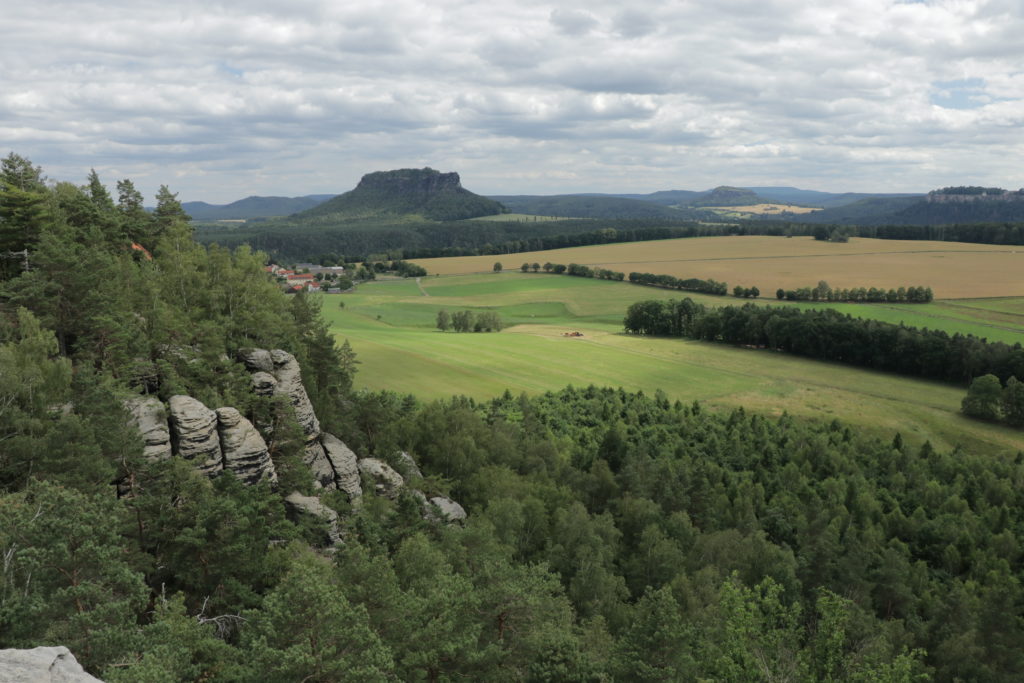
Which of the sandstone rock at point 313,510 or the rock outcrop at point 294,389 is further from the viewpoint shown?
the rock outcrop at point 294,389

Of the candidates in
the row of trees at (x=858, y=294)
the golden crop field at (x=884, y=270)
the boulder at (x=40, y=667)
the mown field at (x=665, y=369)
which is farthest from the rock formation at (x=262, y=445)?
the golden crop field at (x=884, y=270)

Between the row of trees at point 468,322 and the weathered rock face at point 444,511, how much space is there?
8950cm

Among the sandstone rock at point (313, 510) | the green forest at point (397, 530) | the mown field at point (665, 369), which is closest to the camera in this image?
the green forest at point (397, 530)

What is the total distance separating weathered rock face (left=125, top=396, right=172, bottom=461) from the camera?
85.4 ft

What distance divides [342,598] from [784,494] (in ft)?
163

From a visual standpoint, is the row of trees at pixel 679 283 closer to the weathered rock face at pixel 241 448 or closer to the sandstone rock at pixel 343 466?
the sandstone rock at pixel 343 466

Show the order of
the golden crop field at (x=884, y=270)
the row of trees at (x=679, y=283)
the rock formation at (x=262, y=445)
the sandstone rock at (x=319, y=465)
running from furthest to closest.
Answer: the row of trees at (x=679, y=283) < the golden crop field at (x=884, y=270) < the sandstone rock at (x=319, y=465) < the rock formation at (x=262, y=445)

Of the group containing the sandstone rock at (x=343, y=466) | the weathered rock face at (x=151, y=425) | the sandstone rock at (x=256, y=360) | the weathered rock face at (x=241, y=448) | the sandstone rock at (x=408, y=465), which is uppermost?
the sandstone rock at (x=256, y=360)

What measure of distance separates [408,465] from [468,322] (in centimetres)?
8818

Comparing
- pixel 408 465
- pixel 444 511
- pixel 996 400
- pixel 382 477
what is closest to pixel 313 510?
pixel 382 477

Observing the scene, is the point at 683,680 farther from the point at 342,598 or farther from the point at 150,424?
the point at 150,424

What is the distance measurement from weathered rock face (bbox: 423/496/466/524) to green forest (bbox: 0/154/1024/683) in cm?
122

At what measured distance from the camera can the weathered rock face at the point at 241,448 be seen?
29.1 meters

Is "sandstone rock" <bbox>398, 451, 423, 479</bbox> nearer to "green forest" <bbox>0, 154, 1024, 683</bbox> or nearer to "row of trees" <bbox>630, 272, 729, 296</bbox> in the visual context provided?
"green forest" <bbox>0, 154, 1024, 683</bbox>
